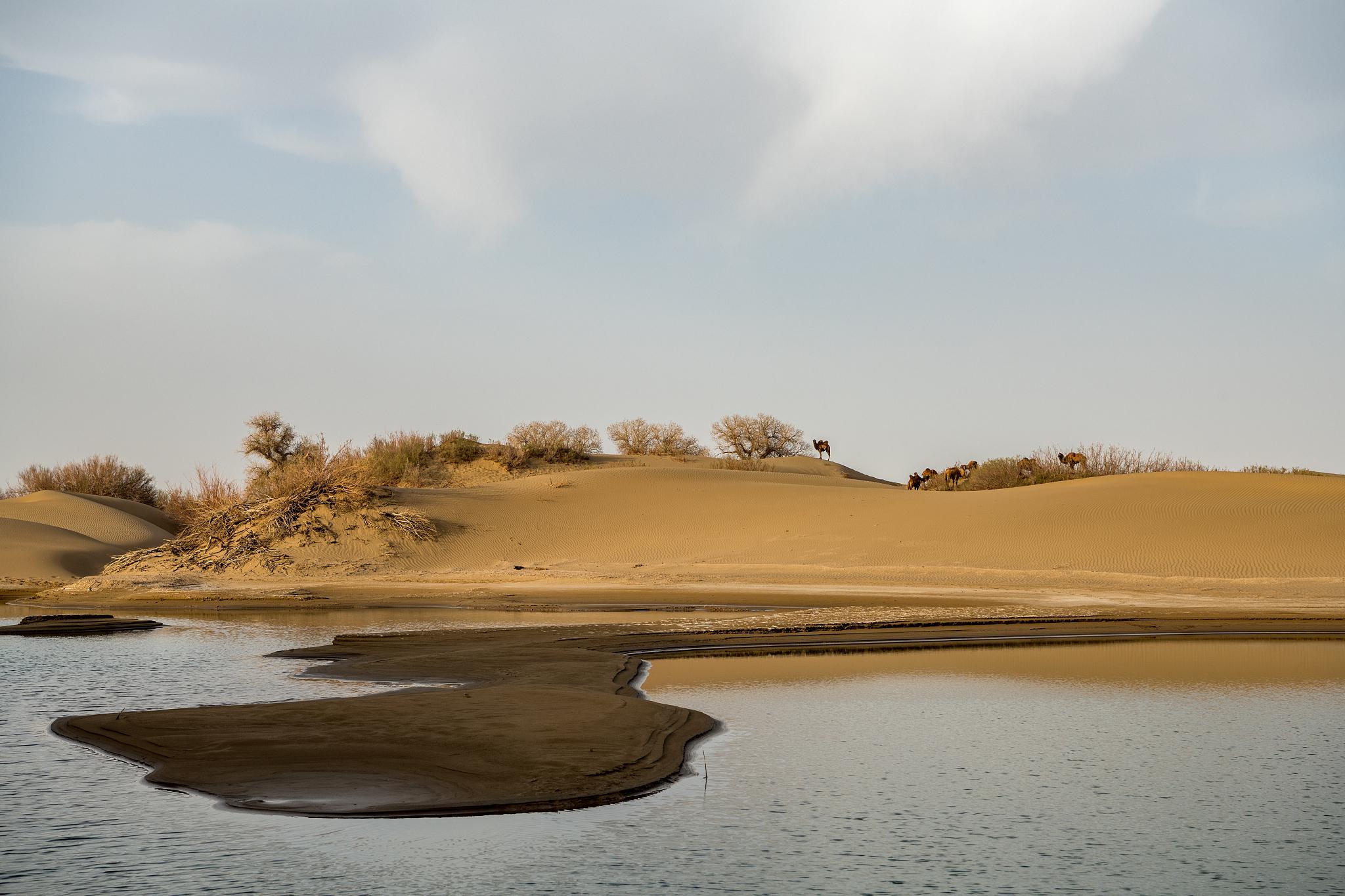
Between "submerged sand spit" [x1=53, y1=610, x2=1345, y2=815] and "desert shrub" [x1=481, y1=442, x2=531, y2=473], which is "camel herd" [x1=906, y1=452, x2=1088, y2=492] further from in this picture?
"submerged sand spit" [x1=53, y1=610, x2=1345, y2=815]

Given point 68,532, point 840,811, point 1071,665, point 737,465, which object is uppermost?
point 737,465

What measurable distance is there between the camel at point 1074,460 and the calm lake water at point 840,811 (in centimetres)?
2654

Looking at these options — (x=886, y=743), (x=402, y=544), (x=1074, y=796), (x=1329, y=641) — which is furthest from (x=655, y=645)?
(x=402, y=544)

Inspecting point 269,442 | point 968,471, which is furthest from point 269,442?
point 968,471

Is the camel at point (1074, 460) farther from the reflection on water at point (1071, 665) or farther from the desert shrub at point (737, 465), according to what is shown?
the reflection on water at point (1071, 665)

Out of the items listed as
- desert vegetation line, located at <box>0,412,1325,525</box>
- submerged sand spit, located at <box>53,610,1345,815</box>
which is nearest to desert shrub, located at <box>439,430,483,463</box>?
desert vegetation line, located at <box>0,412,1325,525</box>

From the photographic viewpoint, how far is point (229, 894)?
4.59 metres

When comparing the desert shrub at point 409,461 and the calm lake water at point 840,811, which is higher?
the desert shrub at point 409,461

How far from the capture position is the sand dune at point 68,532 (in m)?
28.9

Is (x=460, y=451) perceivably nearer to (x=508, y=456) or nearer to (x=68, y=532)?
(x=508, y=456)

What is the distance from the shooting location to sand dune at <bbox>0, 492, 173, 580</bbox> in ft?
94.7

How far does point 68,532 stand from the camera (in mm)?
32969

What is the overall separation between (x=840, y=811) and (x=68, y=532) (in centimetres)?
3241

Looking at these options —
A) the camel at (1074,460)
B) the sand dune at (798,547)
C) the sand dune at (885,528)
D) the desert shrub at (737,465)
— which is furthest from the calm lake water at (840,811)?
the desert shrub at (737,465)
